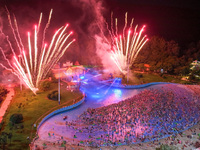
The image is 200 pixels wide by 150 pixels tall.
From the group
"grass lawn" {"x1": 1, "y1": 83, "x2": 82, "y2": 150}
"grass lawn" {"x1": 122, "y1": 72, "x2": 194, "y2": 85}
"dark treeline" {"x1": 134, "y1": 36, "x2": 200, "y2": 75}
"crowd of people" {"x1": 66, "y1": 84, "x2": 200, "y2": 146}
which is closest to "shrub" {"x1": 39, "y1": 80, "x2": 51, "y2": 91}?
"grass lawn" {"x1": 1, "y1": 83, "x2": 82, "y2": 150}

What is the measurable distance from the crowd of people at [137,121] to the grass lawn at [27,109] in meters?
3.61

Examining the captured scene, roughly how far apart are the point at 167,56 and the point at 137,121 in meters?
30.6

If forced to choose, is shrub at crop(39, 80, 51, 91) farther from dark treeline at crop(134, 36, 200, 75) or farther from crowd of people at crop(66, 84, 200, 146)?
dark treeline at crop(134, 36, 200, 75)

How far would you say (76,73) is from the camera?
125ft

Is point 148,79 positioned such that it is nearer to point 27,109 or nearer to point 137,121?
point 137,121

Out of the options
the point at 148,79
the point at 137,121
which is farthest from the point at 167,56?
the point at 137,121

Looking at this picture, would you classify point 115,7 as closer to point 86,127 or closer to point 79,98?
point 79,98

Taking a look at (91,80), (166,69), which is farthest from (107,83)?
(166,69)

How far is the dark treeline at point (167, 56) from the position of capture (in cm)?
3969

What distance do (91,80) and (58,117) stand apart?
53.1ft

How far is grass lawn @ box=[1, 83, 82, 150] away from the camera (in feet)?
49.2

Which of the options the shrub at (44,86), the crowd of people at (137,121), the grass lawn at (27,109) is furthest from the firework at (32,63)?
the crowd of people at (137,121)

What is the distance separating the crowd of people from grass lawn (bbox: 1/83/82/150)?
11.8 ft

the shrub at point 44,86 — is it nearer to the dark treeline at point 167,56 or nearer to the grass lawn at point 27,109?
the grass lawn at point 27,109
